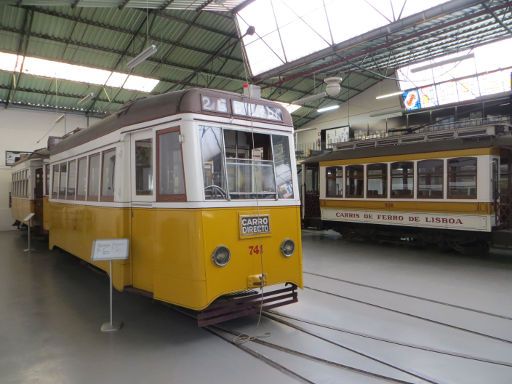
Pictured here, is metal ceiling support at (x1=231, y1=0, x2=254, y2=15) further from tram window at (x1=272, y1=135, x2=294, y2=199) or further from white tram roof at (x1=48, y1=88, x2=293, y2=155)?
tram window at (x1=272, y1=135, x2=294, y2=199)

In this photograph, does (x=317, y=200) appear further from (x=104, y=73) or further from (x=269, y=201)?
(x=104, y=73)

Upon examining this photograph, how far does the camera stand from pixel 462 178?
9172mm

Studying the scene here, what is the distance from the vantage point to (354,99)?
24.4 m

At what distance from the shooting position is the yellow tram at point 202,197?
406cm

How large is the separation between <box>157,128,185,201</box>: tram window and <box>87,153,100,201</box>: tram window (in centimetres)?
177

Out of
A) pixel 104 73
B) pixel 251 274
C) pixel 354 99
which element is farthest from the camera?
pixel 354 99

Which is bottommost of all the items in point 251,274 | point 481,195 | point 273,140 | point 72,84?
point 251,274

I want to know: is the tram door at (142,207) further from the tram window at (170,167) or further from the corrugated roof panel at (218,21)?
the corrugated roof panel at (218,21)

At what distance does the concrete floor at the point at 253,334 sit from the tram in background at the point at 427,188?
5.95ft

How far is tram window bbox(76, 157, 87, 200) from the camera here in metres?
6.26

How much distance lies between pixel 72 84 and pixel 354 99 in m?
16.7

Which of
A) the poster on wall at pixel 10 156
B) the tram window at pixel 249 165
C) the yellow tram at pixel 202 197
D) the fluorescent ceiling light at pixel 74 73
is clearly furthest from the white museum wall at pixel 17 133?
the tram window at pixel 249 165

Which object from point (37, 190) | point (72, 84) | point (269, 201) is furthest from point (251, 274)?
point (72, 84)

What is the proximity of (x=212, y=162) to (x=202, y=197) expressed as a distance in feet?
1.48
